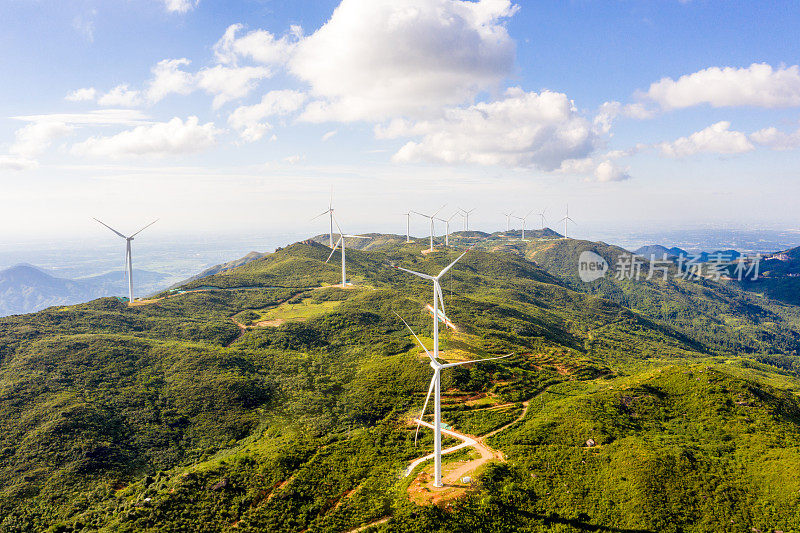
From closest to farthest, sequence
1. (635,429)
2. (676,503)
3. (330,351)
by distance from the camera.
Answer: (676,503)
(635,429)
(330,351)

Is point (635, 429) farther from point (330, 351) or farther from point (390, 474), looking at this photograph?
point (330, 351)

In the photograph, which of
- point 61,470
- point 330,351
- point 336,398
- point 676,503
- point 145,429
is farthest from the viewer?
point 330,351

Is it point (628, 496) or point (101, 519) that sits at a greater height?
point (628, 496)

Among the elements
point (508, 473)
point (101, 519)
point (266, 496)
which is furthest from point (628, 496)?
point (101, 519)

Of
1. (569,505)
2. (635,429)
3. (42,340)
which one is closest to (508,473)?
(569,505)

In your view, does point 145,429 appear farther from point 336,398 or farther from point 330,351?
point 330,351

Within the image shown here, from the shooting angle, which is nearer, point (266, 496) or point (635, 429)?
point (266, 496)
